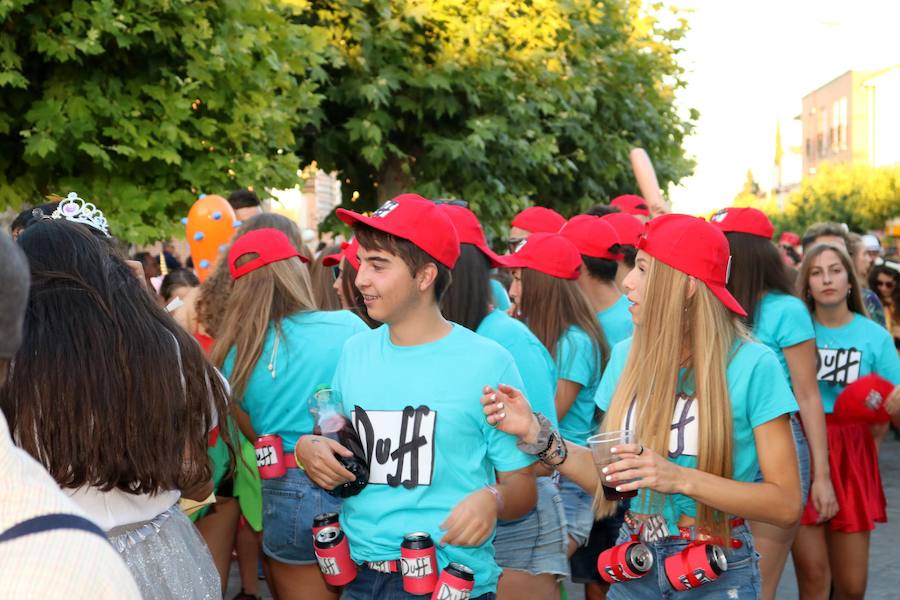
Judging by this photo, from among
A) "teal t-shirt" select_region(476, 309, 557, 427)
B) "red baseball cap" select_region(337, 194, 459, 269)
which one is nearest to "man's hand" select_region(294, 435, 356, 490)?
"red baseball cap" select_region(337, 194, 459, 269)

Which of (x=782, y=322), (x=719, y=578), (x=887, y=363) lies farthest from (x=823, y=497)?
(x=719, y=578)

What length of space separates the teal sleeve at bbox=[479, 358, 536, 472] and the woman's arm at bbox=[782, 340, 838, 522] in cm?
197

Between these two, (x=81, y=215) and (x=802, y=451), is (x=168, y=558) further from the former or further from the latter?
(x=802, y=451)

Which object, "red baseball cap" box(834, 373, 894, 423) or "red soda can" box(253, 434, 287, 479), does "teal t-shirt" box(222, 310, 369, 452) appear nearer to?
"red soda can" box(253, 434, 287, 479)

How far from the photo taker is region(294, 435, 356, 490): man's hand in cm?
316

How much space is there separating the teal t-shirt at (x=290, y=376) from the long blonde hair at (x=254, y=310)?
4 centimetres

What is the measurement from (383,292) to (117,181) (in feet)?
20.9

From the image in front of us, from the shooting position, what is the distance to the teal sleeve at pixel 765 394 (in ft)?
10.7

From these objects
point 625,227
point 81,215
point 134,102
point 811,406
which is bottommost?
point 811,406

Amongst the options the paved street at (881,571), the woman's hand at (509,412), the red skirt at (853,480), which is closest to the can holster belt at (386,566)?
the woman's hand at (509,412)

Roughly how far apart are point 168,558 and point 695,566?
1420 millimetres

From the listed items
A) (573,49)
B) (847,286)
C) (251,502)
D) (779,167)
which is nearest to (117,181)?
(251,502)

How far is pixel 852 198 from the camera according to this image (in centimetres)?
6412

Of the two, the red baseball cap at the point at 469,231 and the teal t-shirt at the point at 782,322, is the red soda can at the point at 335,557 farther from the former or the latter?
the teal t-shirt at the point at 782,322
